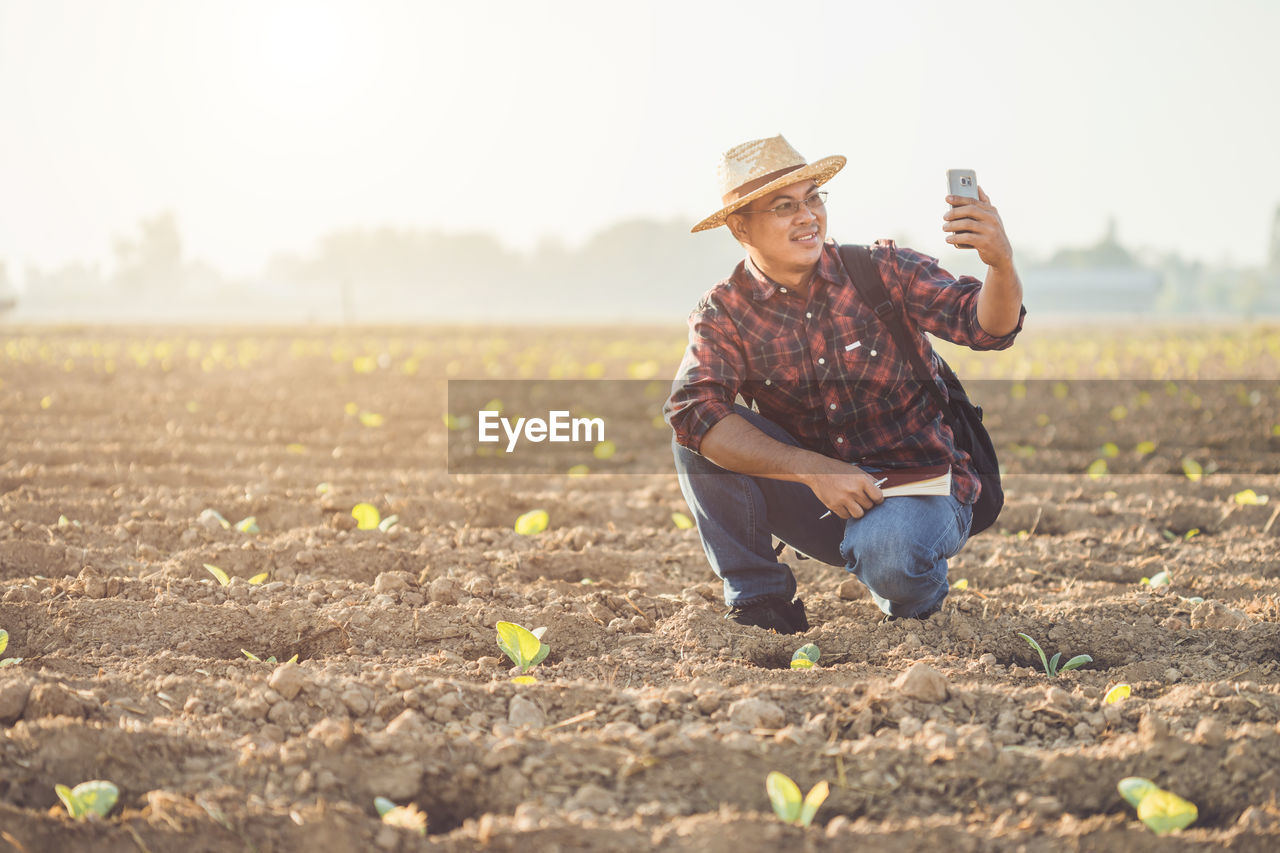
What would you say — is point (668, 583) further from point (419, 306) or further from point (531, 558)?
point (419, 306)

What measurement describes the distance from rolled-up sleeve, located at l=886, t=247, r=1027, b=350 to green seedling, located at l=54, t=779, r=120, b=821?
234 cm

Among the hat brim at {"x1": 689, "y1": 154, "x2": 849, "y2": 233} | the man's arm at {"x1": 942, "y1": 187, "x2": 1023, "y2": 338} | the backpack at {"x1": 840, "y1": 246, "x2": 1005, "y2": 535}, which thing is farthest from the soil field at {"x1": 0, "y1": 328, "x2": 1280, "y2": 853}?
the hat brim at {"x1": 689, "y1": 154, "x2": 849, "y2": 233}

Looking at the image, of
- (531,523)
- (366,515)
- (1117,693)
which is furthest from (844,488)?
(366,515)

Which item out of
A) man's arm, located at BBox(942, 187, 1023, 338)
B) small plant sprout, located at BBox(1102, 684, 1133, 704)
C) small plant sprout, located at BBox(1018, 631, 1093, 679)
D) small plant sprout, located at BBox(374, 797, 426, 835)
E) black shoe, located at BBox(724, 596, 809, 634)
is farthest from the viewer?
black shoe, located at BBox(724, 596, 809, 634)

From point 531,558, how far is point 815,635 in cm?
120

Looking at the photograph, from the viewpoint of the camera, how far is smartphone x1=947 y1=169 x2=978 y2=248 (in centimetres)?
282

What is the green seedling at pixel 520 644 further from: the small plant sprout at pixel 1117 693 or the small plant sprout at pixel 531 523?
the small plant sprout at pixel 531 523

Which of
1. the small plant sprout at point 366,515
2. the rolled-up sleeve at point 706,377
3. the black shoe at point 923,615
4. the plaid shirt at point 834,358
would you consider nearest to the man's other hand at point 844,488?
the plaid shirt at point 834,358

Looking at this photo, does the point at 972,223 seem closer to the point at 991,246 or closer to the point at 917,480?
the point at 991,246

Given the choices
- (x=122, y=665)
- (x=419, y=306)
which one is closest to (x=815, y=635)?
(x=122, y=665)

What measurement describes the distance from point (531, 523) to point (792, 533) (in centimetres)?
139

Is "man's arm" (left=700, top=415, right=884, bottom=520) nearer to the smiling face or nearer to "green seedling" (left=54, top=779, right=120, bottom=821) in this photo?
the smiling face

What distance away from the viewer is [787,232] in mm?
3068

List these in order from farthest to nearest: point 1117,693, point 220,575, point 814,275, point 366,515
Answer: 1. point 366,515
2. point 220,575
3. point 814,275
4. point 1117,693
